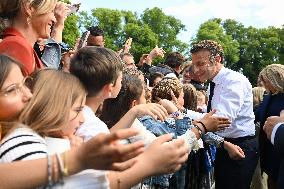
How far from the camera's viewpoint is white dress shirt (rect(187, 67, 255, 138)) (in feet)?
18.8

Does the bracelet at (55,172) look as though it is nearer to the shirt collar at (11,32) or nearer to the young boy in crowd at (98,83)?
the young boy in crowd at (98,83)

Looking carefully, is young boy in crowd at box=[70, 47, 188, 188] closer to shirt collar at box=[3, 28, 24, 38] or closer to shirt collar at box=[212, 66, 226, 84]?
shirt collar at box=[3, 28, 24, 38]

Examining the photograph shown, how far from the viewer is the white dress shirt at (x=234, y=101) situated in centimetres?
572

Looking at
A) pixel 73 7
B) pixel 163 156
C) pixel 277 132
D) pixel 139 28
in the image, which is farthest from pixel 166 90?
pixel 139 28

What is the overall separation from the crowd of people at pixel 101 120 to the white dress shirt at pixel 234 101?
0.01 meters

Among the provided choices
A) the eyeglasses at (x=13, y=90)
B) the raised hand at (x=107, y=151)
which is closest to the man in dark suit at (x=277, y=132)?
the eyeglasses at (x=13, y=90)

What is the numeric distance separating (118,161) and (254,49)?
3038 inches

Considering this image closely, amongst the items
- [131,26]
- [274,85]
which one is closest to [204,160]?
[274,85]

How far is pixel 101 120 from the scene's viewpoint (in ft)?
12.7

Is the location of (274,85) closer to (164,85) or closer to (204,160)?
(204,160)

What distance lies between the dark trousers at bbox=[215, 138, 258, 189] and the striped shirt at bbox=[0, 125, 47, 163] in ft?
13.5

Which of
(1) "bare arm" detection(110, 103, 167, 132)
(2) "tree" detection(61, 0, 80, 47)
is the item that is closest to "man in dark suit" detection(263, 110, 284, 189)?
(1) "bare arm" detection(110, 103, 167, 132)

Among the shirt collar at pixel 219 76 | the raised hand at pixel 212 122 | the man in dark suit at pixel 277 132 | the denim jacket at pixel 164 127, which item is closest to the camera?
the man in dark suit at pixel 277 132

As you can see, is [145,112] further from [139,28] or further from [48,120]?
[139,28]
